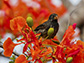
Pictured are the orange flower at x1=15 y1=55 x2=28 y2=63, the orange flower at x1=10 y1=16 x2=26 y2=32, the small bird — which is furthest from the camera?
the small bird

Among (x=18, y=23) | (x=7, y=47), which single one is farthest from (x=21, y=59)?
(x=18, y=23)

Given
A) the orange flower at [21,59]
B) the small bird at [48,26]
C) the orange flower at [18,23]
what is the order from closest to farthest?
the orange flower at [21,59], the orange flower at [18,23], the small bird at [48,26]

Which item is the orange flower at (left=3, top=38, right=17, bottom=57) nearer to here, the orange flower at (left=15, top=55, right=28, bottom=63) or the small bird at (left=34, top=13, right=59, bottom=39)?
the orange flower at (left=15, top=55, right=28, bottom=63)

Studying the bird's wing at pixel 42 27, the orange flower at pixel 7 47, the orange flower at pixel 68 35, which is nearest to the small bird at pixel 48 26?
the bird's wing at pixel 42 27

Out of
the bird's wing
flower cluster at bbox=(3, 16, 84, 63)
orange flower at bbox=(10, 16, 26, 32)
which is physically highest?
the bird's wing

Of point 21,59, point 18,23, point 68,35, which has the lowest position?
point 21,59

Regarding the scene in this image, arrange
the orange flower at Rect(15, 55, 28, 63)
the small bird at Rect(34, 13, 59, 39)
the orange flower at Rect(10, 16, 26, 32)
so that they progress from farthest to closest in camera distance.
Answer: the small bird at Rect(34, 13, 59, 39) < the orange flower at Rect(10, 16, 26, 32) < the orange flower at Rect(15, 55, 28, 63)

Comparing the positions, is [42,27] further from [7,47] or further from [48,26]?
[7,47]

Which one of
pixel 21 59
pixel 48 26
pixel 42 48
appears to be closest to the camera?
pixel 21 59

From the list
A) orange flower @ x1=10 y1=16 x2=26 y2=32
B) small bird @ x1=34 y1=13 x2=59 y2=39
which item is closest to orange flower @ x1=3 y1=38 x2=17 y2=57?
orange flower @ x1=10 y1=16 x2=26 y2=32

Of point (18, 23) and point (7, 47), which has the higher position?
point (18, 23)

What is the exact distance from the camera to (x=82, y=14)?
122 inches

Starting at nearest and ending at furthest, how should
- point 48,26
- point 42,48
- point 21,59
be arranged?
point 21,59 < point 42,48 < point 48,26

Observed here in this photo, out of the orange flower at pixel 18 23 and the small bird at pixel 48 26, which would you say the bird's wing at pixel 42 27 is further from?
the orange flower at pixel 18 23
